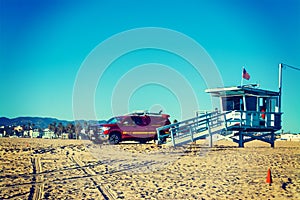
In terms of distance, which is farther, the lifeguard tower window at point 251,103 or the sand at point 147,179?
the lifeguard tower window at point 251,103

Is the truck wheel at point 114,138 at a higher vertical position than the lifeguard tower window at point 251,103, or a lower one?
lower

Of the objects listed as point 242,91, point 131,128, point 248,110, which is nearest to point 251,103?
point 248,110

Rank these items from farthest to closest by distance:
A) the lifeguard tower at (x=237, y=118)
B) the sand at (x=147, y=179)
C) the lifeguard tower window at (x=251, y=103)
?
the lifeguard tower window at (x=251, y=103), the lifeguard tower at (x=237, y=118), the sand at (x=147, y=179)

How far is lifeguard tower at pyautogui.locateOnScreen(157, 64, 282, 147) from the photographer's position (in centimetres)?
1933

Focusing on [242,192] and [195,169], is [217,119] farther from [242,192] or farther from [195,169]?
[242,192]

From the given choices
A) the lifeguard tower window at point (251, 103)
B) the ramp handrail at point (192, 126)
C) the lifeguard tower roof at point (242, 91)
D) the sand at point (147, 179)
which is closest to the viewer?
the sand at point (147, 179)

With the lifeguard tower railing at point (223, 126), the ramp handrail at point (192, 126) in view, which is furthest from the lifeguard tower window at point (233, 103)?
the ramp handrail at point (192, 126)

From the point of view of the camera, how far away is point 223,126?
20.1 m

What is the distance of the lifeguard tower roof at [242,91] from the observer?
20.6 m

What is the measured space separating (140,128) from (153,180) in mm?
11437

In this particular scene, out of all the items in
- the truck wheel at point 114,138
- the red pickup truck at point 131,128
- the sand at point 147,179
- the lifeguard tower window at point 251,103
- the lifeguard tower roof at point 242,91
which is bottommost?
the sand at point 147,179

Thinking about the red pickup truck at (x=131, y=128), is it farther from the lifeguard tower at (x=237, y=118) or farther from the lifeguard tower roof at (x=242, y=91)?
the lifeguard tower roof at (x=242, y=91)

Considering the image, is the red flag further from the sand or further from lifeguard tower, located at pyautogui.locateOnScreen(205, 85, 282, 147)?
the sand

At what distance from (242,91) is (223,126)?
97.6 inches
